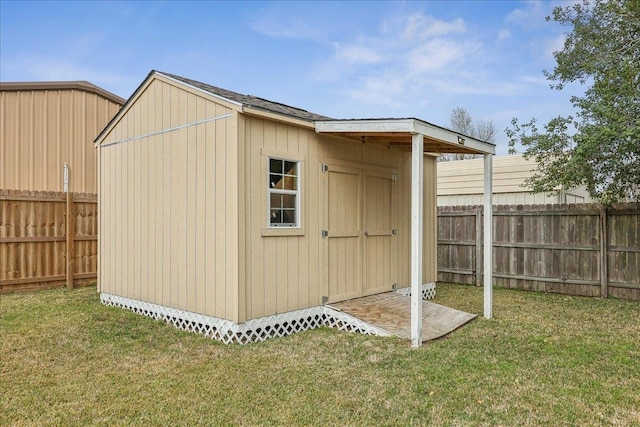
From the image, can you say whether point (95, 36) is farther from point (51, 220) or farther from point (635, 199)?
point (635, 199)

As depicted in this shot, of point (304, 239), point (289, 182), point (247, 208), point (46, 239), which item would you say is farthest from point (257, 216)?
→ point (46, 239)

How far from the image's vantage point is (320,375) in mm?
3959

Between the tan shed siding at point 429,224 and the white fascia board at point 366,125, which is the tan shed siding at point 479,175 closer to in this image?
the tan shed siding at point 429,224

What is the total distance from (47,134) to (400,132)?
949 centimetres

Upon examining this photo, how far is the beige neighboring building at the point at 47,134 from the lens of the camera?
10.2 meters

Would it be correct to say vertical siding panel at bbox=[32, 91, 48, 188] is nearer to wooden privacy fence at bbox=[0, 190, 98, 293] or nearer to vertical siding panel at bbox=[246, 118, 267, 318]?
wooden privacy fence at bbox=[0, 190, 98, 293]

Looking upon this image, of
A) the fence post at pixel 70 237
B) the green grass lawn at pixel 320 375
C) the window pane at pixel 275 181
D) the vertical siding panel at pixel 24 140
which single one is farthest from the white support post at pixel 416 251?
the vertical siding panel at pixel 24 140

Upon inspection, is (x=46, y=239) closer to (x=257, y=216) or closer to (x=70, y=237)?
(x=70, y=237)

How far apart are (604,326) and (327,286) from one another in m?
3.77

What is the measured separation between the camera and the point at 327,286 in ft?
19.4

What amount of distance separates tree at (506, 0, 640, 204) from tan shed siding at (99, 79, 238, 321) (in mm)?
5244

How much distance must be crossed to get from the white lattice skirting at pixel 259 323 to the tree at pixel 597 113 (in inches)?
169

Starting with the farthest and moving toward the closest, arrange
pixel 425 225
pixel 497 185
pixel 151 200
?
pixel 497 185 → pixel 425 225 → pixel 151 200

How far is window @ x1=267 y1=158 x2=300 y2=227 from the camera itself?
5.33 m
